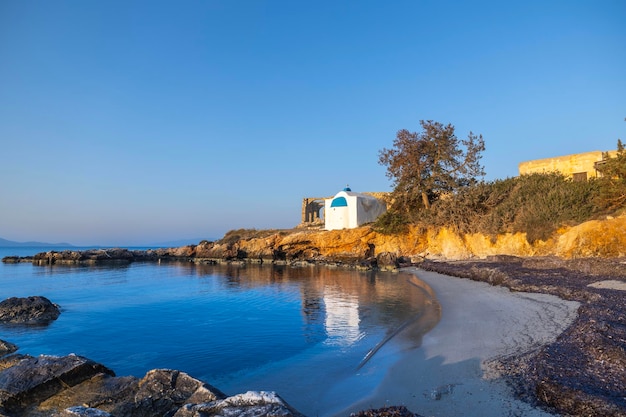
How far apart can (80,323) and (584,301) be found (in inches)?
669

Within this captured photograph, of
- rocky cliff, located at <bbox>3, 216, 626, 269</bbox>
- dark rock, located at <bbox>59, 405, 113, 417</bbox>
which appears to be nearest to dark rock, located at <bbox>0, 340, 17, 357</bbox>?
dark rock, located at <bbox>59, 405, 113, 417</bbox>

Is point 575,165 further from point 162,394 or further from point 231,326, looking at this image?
point 162,394

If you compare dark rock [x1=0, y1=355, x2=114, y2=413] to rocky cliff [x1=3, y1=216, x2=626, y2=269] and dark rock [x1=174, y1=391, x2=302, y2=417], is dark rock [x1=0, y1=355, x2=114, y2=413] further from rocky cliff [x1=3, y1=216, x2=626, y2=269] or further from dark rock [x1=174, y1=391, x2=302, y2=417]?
rocky cliff [x1=3, y1=216, x2=626, y2=269]

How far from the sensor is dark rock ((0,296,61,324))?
14.0m

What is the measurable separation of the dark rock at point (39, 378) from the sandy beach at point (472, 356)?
4577mm

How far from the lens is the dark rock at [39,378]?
5771mm

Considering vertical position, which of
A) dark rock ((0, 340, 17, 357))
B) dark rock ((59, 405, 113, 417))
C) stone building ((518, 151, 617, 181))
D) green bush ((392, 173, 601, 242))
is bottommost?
dark rock ((0, 340, 17, 357))

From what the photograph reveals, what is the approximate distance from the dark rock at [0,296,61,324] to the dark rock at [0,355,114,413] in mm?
9323

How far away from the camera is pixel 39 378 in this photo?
6059 mm

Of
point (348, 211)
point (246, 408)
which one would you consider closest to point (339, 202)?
point (348, 211)

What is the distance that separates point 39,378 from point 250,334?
6.09m

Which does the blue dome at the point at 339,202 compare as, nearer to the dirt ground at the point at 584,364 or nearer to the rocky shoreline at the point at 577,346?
the rocky shoreline at the point at 577,346

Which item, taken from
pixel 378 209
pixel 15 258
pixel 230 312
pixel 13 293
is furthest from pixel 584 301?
pixel 15 258

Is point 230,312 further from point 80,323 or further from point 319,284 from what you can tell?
point 319,284
